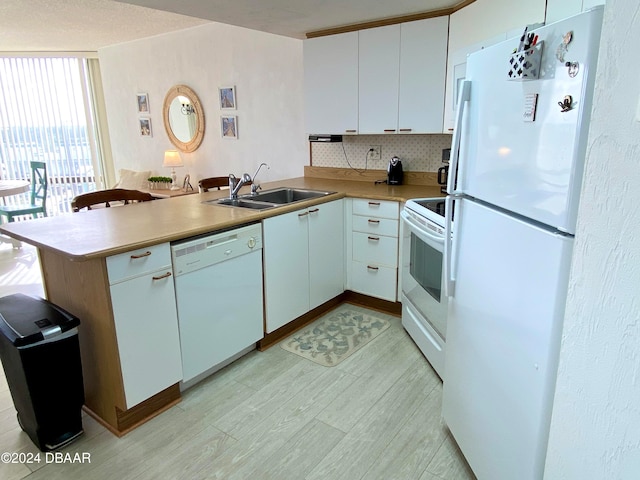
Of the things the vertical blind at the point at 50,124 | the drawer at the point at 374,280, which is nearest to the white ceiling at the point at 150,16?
the vertical blind at the point at 50,124

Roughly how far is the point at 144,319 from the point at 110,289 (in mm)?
237

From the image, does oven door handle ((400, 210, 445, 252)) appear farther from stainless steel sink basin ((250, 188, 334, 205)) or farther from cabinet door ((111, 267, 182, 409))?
cabinet door ((111, 267, 182, 409))

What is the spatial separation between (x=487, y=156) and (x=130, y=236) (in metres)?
1.59

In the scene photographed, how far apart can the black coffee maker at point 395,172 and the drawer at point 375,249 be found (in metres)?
0.62

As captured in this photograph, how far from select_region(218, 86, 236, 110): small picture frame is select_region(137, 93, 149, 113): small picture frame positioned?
150cm

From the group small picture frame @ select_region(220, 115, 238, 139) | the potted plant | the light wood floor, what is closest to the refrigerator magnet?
the light wood floor

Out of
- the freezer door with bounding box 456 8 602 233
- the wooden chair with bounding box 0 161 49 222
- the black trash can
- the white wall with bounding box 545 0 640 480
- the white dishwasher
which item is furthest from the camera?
the wooden chair with bounding box 0 161 49 222

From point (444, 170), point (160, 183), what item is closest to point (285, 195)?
point (444, 170)

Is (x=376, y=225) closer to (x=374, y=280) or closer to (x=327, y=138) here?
(x=374, y=280)

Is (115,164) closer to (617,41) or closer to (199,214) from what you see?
(199,214)

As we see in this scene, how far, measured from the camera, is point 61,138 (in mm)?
6562

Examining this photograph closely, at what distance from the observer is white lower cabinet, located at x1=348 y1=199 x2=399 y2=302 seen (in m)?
3.09

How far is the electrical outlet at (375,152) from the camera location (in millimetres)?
3707

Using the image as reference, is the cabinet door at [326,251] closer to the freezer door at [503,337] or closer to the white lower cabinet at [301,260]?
the white lower cabinet at [301,260]
